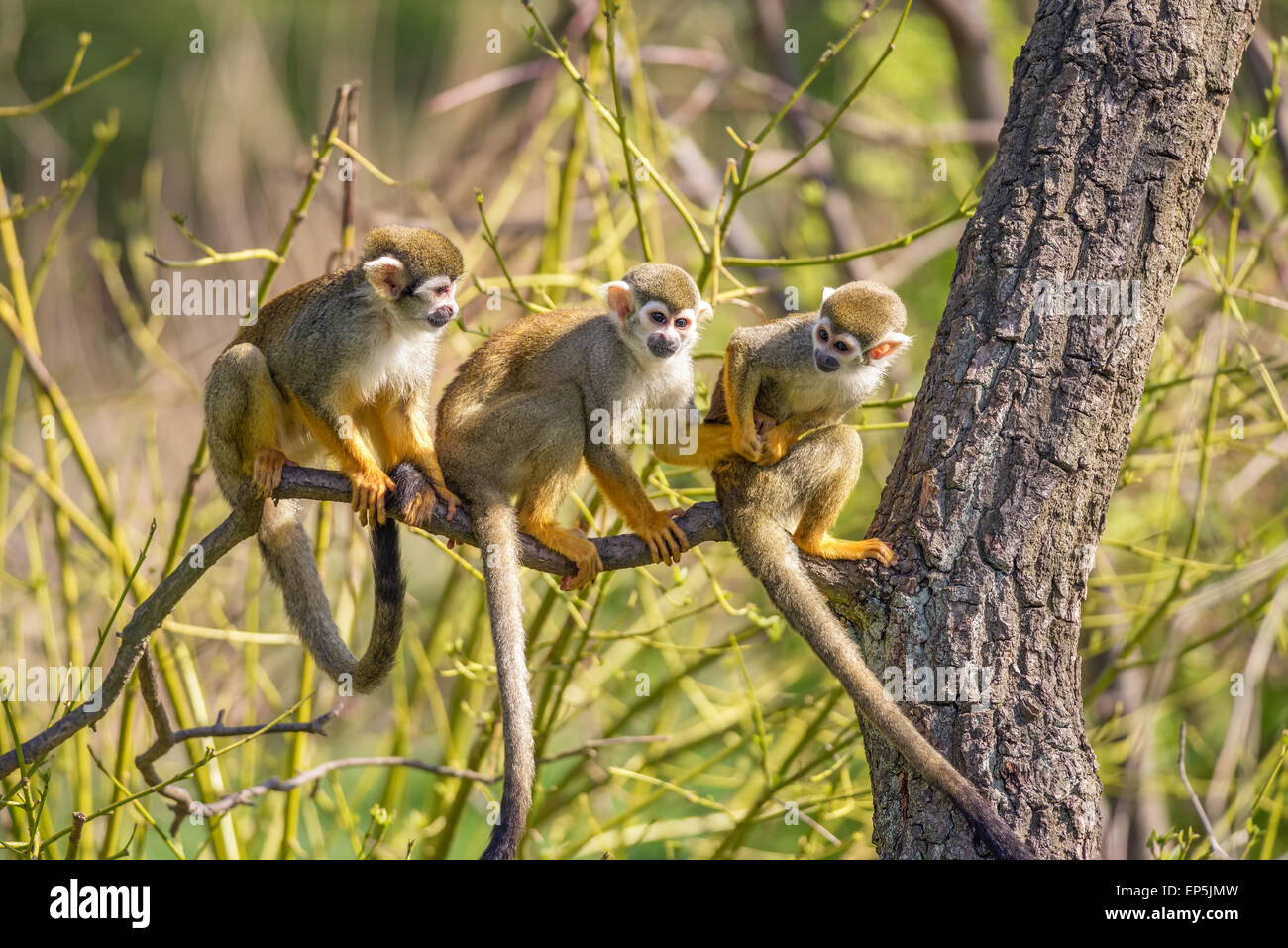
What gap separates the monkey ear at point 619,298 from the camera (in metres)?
3.87

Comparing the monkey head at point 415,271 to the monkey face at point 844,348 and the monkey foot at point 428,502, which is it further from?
the monkey face at point 844,348

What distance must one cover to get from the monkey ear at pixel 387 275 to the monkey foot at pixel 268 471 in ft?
2.10

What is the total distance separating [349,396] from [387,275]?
17.9 inches

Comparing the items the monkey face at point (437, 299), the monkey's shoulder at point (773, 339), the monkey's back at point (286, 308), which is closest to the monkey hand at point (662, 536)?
the monkey's shoulder at point (773, 339)

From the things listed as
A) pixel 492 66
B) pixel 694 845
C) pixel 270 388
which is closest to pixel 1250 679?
pixel 694 845

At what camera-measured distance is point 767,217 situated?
11.7 m

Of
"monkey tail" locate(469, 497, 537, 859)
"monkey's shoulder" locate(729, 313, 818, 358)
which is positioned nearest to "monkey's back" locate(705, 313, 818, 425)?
"monkey's shoulder" locate(729, 313, 818, 358)

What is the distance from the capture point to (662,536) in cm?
363

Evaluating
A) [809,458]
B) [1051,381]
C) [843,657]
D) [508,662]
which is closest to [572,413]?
[809,458]

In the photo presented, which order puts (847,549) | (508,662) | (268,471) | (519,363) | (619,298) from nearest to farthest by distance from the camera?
1. (508,662)
2. (847,549)
3. (268,471)
4. (619,298)
5. (519,363)

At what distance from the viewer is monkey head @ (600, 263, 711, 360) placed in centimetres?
377

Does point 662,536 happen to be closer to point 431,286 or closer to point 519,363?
point 519,363

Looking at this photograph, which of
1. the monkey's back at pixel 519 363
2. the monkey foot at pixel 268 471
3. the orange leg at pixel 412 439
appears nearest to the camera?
the monkey foot at pixel 268 471
